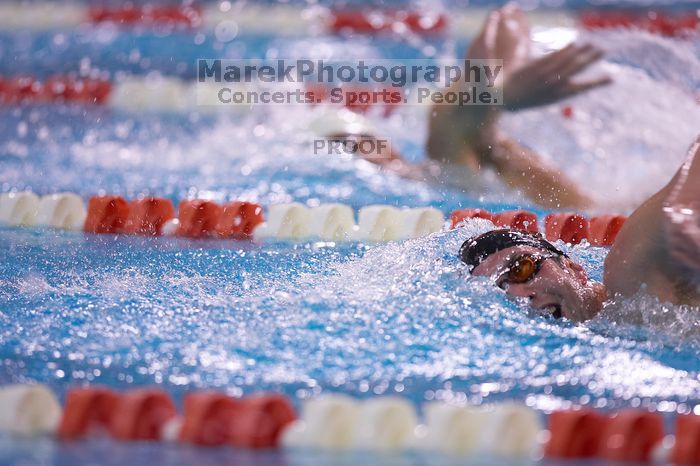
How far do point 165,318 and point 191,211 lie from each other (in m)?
1.02

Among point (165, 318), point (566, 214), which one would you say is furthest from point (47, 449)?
point (566, 214)

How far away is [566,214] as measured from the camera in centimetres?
337

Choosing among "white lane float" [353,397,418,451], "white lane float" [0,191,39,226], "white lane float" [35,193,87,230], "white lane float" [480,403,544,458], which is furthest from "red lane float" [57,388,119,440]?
"white lane float" [0,191,39,226]

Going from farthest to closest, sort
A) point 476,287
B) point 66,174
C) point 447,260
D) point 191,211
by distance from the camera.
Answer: point 66,174 → point 191,211 → point 447,260 → point 476,287

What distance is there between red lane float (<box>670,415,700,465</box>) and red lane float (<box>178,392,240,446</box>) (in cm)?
79

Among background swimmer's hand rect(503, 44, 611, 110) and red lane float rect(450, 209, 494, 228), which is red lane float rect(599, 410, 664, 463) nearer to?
red lane float rect(450, 209, 494, 228)

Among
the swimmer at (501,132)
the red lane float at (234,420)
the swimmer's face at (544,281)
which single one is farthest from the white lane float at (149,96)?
the red lane float at (234,420)

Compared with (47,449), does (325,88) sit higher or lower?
higher

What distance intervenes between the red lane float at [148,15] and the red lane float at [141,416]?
519 centimetres

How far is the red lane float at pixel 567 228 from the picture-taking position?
10.8 ft

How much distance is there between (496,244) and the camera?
7.67 feet

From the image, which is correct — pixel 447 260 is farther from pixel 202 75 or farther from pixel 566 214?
pixel 202 75

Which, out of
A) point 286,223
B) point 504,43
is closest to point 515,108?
point 504,43

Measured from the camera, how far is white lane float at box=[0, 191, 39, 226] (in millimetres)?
3453
